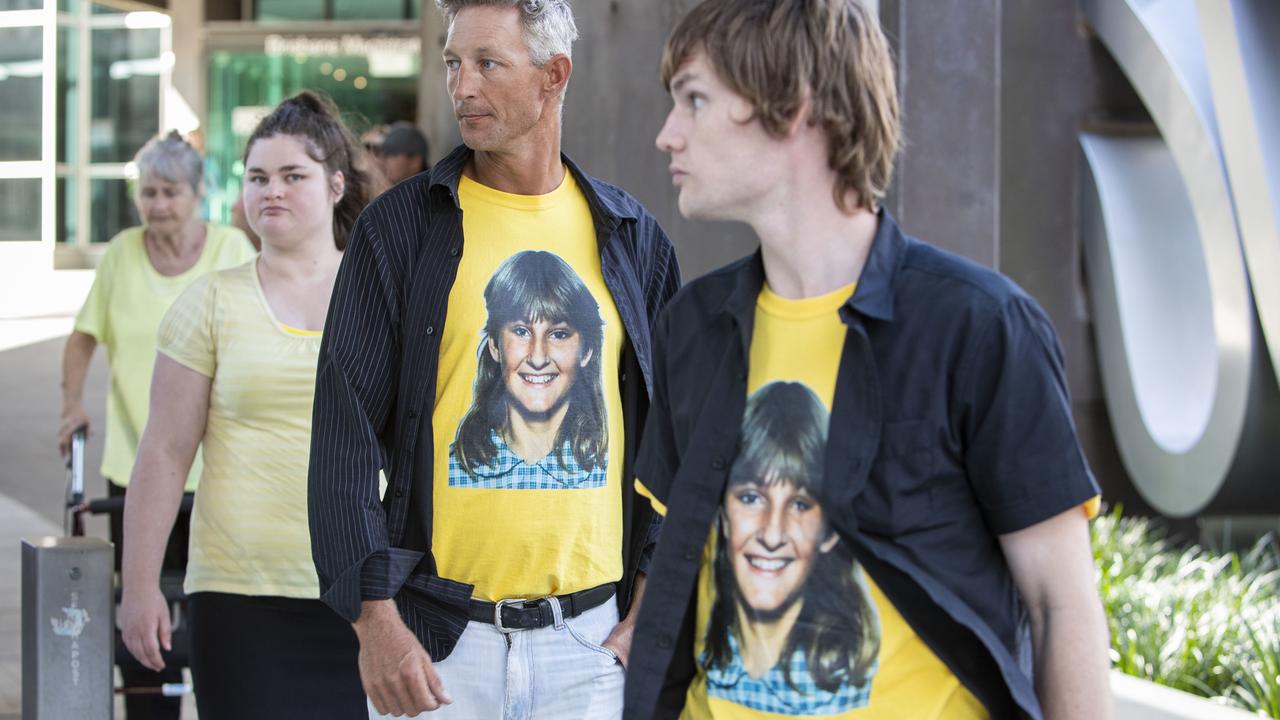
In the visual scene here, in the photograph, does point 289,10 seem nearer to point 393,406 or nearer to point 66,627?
point 66,627

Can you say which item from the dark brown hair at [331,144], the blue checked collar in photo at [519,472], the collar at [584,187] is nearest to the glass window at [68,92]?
the dark brown hair at [331,144]

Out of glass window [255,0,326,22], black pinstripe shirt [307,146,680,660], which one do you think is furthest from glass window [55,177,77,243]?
black pinstripe shirt [307,146,680,660]

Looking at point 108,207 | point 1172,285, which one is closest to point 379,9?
point 108,207

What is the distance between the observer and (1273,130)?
28.0ft

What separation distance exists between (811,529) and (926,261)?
38 centimetres

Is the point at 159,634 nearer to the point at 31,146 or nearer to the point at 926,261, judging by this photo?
the point at 926,261

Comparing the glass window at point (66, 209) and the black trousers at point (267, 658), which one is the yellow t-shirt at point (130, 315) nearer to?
the black trousers at point (267, 658)

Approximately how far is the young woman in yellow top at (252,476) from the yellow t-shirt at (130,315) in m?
2.37

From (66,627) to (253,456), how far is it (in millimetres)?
707

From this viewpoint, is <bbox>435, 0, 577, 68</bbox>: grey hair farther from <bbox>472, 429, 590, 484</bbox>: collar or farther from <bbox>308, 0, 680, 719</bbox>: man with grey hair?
<bbox>472, 429, 590, 484</bbox>: collar

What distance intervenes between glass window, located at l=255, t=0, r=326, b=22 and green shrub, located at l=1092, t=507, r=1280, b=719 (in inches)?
885

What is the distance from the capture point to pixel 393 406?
321 cm

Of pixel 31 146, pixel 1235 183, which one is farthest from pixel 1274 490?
pixel 31 146

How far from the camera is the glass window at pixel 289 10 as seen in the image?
2855cm
